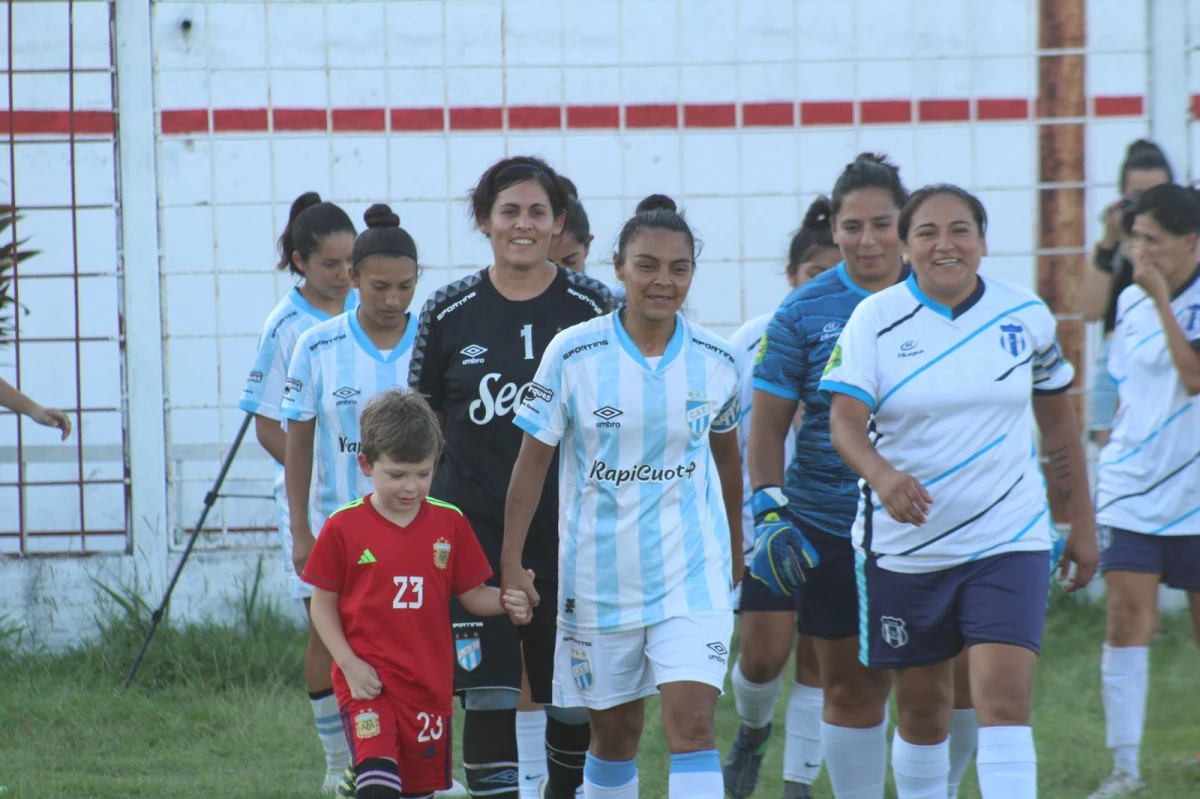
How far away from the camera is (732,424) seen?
15.1 ft

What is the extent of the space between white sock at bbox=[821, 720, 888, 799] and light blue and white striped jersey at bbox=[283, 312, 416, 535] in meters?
1.74

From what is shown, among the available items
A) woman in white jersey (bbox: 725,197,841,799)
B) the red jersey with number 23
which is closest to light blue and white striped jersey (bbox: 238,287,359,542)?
woman in white jersey (bbox: 725,197,841,799)

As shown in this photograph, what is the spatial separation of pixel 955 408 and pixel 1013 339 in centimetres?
27

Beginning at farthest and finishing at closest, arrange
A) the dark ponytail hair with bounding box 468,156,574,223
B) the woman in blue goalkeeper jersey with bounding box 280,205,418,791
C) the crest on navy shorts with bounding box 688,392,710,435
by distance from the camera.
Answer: the woman in blue goalkeeper jersey with bounding box 280,205,418,791 < the dark ponytail hair with bounding box 468,156,574,223 < the crest on navy shorts with bounding box 688,392,710,435

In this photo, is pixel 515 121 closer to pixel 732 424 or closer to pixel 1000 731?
pixel 732 424

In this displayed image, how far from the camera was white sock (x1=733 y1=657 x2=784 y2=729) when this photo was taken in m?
5.78

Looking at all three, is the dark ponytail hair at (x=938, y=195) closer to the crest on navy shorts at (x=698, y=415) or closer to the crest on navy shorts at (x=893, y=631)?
the crest on navy shorts at (x=698, y=415)

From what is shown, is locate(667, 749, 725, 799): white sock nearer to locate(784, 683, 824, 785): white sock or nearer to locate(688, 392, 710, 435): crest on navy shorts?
locate(688, 392, 710, 435): crest on navy shorts

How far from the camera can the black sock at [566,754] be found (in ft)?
16.3

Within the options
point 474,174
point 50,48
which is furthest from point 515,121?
point 50,48

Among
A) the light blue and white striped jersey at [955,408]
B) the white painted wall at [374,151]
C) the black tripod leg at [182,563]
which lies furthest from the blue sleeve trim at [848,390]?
the white painted wall at [374,151]

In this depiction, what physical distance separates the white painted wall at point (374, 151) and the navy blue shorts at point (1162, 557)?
2.51 meters

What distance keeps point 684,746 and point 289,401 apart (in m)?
1.91

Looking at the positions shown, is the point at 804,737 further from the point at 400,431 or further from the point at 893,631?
the point at 400,431
